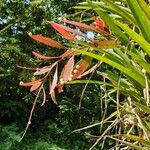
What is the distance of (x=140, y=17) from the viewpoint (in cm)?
125

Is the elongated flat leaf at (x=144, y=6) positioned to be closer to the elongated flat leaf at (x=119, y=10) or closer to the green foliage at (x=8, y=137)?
the elongated flat leaf at (x=119, y=10)

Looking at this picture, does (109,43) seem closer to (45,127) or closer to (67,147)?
(67,147)

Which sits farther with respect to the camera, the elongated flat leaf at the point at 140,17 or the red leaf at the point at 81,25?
the red leaf at the point at 81,25

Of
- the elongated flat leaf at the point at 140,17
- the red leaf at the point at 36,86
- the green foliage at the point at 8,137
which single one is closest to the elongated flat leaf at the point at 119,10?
the elongated flat leaf at the point at 140,17

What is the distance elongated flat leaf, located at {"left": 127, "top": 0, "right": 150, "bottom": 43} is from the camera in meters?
1.23

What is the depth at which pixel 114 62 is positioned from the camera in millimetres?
1282

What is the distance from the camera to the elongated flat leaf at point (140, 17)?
123cm

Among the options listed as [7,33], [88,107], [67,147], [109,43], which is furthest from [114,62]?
[7,33]

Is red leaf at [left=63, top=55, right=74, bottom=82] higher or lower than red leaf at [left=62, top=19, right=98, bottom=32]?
lower

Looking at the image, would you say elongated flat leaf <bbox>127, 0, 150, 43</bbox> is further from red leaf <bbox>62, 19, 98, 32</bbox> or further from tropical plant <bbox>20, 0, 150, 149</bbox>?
red leaf <bbox>62, 19, 98, 32</bbox>

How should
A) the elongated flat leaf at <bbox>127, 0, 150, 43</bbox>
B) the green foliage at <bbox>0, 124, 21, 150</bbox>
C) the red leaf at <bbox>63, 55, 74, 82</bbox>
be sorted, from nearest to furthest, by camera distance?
the elongated flat leaf at <bbox>127, 0, 150, 43</bbox>
the red leaf at <bbox>63, 55, 74, 82</bbox>
the green foliage at <bbox>0, 124, 21, 150</bbox>

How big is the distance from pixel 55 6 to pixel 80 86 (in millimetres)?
1592

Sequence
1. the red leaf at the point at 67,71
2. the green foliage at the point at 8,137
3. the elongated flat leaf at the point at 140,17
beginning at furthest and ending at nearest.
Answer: the green foliage at the point at 8,137 → the red leaf at the point at 67,71 → the elongated flat leaf at the point at 140,17

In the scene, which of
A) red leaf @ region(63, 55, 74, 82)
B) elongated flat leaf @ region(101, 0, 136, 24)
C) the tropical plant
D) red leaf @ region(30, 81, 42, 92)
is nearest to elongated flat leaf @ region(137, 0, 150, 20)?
the tropical plant
